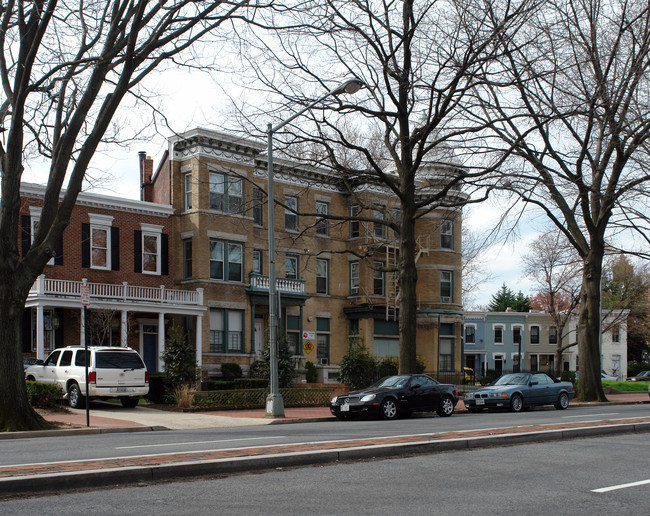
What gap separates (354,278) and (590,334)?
14921mm

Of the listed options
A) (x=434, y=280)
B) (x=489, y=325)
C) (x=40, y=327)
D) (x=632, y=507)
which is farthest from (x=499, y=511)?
(x=489, y=325)

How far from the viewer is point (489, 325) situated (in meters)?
72.4

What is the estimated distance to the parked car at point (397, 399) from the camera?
21328mm

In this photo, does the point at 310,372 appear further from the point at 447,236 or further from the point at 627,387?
the point at 627,387

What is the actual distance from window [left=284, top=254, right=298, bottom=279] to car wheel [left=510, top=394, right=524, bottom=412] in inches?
714

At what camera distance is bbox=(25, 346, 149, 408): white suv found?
22.9 metres

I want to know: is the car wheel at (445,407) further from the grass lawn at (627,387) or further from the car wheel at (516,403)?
the grass lawn at (627,387)

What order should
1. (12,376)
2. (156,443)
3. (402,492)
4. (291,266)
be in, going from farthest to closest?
(291,266), (12,376), (156,443), (402,492)

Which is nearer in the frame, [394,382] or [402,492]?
[402,492]

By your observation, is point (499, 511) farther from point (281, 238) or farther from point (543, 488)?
point (281, 238)

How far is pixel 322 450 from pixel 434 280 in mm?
34244

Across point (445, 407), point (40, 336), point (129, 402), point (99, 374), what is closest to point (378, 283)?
point (40, 336)

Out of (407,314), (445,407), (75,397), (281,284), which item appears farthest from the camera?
(281,284)

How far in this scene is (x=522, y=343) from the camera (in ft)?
239
